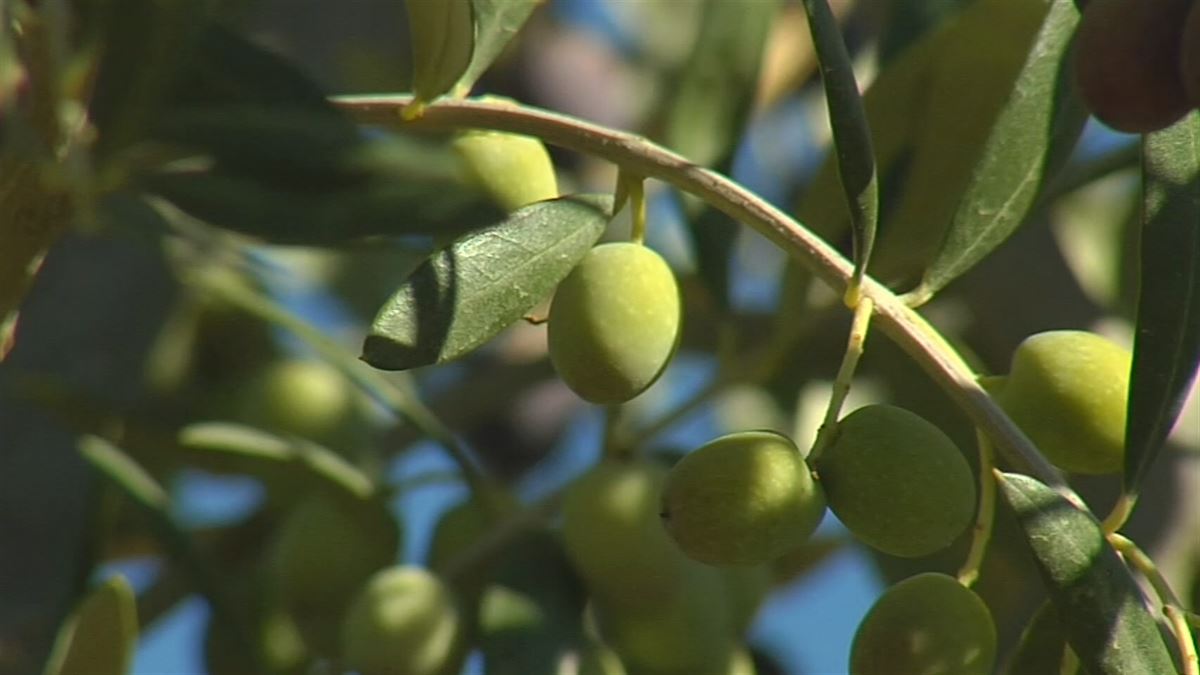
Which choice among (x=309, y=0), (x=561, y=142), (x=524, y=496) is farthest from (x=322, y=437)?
(x=309, y=0)

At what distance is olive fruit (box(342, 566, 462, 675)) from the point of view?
89 cm

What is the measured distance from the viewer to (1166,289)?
742 mm

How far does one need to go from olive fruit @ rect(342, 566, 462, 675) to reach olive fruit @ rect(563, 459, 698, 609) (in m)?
0.07

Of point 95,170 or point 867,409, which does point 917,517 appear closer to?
point 867,409

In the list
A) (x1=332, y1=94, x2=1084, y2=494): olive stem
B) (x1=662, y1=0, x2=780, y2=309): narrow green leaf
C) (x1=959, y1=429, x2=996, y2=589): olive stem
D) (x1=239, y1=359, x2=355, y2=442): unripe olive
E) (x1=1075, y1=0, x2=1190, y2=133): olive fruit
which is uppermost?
(x1=1075, y1=0, x2=1190, y2=133): olive fruit

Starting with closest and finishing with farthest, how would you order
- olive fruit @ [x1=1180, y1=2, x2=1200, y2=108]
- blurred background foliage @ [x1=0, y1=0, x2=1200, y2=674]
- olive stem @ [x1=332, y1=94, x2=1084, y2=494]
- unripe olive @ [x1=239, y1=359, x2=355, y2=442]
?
olive fruit @ [x1=1180, y1=2, x2=1200, y2=108] → olive stem @ [x1=332, y1=94, x2=1084, y2=494] → blurred background foliage @ [x1=0, y1=0, x2=1200, y2=674] → unripe olive @ [x1=239, y1=359, x2=355, y2=442]

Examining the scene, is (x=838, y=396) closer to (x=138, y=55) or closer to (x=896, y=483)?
(x=896, y=483)

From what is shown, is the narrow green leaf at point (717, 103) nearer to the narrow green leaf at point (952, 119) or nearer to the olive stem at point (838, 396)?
the narrow green leaf at point (952, 119)

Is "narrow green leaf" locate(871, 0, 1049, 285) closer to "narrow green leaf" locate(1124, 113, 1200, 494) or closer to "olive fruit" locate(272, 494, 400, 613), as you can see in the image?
"narrow green leaf" locate(1124, 113, 1200, 494)

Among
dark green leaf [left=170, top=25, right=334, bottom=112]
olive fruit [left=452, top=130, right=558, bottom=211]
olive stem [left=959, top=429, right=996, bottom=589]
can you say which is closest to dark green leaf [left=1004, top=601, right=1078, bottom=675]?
olive stem [left=959, top=429, right=996, bottom=589]

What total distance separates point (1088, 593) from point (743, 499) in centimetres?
11

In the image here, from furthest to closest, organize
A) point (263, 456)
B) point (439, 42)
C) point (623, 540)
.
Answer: point (263, 456), point (623, 540), point (439, 42)

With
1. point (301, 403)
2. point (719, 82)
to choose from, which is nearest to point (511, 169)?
point (719, 82)

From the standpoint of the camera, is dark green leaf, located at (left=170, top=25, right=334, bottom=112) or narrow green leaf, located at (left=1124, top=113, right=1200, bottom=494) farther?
dark green leaf, located at (left=170, top=25, right=334, bottom=112)
